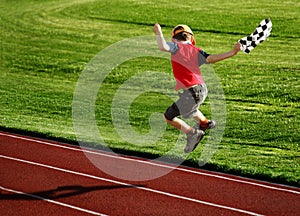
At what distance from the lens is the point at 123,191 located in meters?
8.74

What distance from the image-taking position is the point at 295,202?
26.7 feet

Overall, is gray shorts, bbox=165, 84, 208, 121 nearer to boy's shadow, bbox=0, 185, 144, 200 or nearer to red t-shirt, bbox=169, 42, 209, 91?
red t-shirt, bbox=169, 42, 209, 91

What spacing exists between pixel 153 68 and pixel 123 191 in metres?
11.0

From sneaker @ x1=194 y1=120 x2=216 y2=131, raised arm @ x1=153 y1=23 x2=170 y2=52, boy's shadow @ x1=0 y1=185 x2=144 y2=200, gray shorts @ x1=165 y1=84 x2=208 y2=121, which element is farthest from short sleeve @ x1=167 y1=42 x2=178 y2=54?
boy's shadow @ x1=0 y1=185 x2=144 y2=200

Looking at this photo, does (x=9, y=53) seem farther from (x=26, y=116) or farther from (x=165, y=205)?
(x=165, y=205)

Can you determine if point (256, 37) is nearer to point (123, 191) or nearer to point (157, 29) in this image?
point (157, 29)

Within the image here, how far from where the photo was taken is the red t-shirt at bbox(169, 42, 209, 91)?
24.3 ft

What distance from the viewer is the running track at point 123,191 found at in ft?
26.4

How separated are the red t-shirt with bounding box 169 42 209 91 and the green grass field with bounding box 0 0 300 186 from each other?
2.71 metres

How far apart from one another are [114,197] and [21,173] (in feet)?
7.06

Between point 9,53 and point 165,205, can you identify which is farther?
point 9,53

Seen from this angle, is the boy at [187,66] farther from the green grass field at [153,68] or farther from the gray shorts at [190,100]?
the green grass field at [153,68]

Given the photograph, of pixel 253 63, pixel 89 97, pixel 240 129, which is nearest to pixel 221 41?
pixel 253 63

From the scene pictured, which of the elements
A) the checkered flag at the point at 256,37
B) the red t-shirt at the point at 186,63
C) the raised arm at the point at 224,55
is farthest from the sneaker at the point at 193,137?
the checkered flag at the point at 256,37
